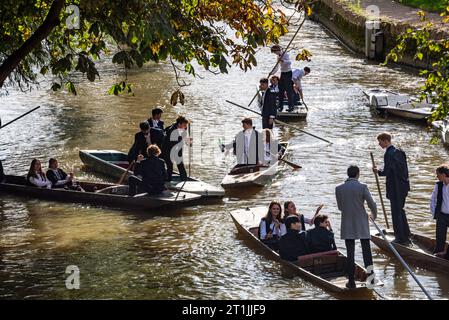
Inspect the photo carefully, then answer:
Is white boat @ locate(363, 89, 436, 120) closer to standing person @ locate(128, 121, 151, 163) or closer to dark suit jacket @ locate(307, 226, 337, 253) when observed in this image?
standing person @ locate(128, 121, 151, 163)

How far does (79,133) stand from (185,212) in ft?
28.6

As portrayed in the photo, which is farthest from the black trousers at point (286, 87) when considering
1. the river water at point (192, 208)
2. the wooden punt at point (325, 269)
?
the wooden punt at point (325, 269)

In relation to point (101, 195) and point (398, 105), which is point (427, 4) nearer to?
point (398, 105)

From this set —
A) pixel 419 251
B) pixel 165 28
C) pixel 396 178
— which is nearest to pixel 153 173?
pixel 396 178

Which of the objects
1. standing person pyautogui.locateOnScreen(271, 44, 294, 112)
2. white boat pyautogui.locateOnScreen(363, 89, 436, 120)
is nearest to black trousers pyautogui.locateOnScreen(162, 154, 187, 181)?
standing person pyautogui.locateOnScreen(271, 44, 294, 112)

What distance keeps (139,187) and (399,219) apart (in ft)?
19.7

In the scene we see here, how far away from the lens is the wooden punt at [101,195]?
62.1ft

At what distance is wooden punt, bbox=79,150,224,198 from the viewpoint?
1956cm

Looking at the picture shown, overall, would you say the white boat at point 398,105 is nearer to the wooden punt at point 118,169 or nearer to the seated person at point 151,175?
the wooden punt at point 118,169

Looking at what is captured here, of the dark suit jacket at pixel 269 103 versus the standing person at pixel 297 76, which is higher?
the standing person at pixel 297 76

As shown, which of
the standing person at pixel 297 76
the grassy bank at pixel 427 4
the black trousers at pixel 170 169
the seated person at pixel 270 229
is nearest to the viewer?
the seated person at pixel 270 229

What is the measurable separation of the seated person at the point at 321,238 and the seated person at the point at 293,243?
11 centimetres
